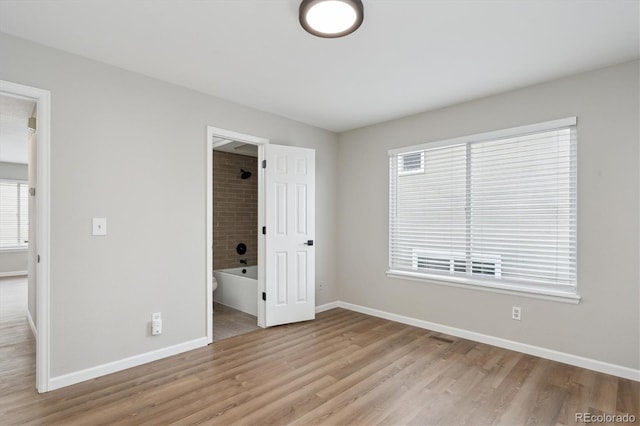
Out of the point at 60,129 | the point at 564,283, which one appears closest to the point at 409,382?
the point at 564,283

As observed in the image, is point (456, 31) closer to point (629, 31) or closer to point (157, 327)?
point (629, 31)

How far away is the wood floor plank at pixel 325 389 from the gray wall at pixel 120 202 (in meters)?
0.35

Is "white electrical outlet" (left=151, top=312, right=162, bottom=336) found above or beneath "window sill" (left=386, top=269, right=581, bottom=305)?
beneath

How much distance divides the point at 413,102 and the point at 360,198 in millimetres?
1502

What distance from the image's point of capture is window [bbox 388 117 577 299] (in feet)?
9.86

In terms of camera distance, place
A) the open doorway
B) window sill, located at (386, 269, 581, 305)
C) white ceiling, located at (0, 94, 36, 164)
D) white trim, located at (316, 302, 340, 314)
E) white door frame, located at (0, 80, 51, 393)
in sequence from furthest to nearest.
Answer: white trim, located at (316, 302, 340, 314)
white ceiling, located at (0, 94, 36, 164)
the open doorway
window sill, located at (386, 269, 581, 305)
white door frame, located at (0, 80, 51, 393)

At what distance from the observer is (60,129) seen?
2.52 metres

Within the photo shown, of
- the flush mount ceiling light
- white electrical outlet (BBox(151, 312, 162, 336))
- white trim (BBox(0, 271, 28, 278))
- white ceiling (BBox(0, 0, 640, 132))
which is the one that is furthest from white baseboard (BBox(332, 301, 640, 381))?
white trim (BBox(0, 271, 28, 278))

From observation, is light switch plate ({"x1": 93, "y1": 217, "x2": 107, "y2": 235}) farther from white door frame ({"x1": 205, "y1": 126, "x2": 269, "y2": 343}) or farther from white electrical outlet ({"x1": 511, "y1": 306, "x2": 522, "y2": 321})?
white electrical outlet ({"x1": 511, "y1": 306, "x2": 522, "y2": 321})

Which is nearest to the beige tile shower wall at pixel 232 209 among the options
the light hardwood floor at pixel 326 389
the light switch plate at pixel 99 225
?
the light hardwood floor at pixel 326 389

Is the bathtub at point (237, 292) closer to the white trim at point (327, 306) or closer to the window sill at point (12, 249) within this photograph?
the white trim at point (327, 306)

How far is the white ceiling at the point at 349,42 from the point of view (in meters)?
2.03

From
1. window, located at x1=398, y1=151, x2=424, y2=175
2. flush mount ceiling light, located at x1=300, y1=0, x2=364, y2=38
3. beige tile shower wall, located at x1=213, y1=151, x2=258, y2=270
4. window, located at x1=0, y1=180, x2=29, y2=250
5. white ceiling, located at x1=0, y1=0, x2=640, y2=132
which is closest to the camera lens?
flush mount ceiling light, located at x1=300, y1=0, x2=364, y2=38

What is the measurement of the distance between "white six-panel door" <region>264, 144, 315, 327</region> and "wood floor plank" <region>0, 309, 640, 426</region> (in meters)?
0.68
